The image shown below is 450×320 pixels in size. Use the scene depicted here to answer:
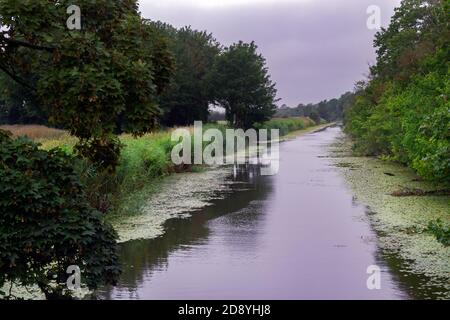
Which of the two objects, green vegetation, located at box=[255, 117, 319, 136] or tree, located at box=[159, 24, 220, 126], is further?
green vegetation, located at box=[255, 117, 319, 136]

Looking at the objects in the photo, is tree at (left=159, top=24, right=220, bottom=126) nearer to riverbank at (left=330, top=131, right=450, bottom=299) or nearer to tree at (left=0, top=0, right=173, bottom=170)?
riverbank at (left=330, top=131, right=450, bottom=299)

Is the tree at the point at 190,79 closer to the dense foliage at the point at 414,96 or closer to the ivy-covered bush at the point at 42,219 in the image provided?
the dense foliage at the point at 414,96

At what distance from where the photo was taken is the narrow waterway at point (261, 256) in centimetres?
682

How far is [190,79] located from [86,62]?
40.4m

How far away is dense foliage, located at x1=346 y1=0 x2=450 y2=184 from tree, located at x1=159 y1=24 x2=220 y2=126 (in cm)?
1315

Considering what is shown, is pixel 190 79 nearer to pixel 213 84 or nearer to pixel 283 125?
pixel 213 84

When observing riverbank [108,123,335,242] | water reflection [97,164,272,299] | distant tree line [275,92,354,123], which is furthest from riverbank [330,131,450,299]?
distant tree line [275,92,354,123]

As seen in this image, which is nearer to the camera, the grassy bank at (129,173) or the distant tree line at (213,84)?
the grassy bank at (129,173)

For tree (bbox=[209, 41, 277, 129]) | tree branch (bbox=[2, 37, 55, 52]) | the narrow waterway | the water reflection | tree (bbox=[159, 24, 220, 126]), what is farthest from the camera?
tree (bbox=[209, 41, 277, 129])

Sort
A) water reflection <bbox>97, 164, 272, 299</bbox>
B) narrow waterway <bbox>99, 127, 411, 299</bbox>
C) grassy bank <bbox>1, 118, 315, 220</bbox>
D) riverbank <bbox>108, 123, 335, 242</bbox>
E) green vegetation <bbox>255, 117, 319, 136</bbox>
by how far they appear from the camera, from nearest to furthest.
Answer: narrow waterway <bbox>99, 127, 411, 299</bbox>, water reflection <bbox>97, 164, 272, 299</bbox>, riverbank <bbox>108, 123, 335, 242</bbox>, grassy bank <bbox>1, 118, 315, 220</bbox>, green vegetation <bbox>255, 117, 319, 136</bbox>

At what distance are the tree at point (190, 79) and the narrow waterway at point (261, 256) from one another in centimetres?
2827

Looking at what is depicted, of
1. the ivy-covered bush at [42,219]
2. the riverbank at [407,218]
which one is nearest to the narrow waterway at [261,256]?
the riverbank at [407,218]

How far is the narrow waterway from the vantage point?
6824 mm
